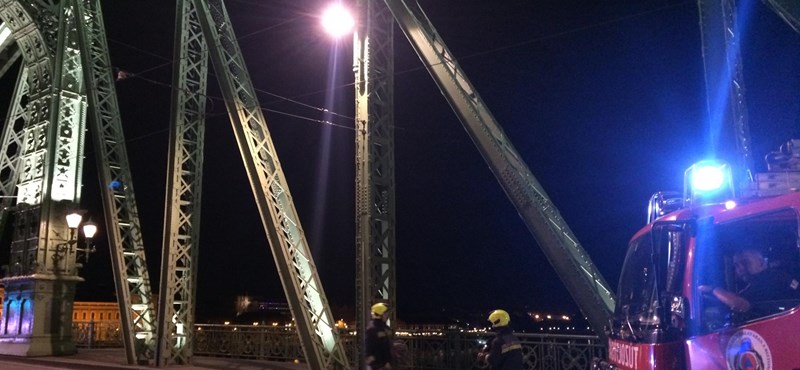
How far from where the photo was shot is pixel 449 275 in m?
A: 53.9

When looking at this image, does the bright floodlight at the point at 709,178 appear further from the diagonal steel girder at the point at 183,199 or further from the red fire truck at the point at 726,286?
the diagonal steel girder at the point at 183,199

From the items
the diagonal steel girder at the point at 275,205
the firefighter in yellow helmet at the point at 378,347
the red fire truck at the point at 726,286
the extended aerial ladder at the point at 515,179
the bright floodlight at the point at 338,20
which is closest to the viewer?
the red fire truck at the point at 726,286

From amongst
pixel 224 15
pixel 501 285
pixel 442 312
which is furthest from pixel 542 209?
pixel 501 285

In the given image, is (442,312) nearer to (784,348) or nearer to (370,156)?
(370,156)

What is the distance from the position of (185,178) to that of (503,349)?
1182cm

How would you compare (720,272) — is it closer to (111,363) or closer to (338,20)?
(338,20)

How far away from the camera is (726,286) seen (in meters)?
4.71

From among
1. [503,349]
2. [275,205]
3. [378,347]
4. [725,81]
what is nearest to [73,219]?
[275,205]

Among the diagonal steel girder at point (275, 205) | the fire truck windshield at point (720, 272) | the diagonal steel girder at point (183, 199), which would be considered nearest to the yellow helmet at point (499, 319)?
the fire truck windshield at point (720, 272)

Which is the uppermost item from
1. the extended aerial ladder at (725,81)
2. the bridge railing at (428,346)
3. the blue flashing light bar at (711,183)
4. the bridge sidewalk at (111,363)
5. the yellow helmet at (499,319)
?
the extended aerial ladder at (725,81)

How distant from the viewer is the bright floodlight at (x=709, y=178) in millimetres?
5621

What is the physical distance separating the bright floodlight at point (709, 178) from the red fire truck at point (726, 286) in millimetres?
284

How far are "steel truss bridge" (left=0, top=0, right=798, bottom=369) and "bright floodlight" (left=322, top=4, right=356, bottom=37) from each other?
1.26 ft

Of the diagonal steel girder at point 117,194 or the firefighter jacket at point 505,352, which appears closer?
the firefighter jacket at point 505,352
